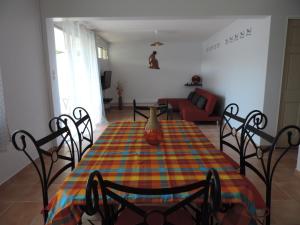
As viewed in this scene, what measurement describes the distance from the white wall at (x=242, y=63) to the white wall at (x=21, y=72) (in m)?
3.32

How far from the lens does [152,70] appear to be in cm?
770

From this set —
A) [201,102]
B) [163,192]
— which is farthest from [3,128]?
[201,102]

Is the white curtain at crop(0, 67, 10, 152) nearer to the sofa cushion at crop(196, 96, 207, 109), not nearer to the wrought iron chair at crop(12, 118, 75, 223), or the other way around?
the wrought iron chair at crop(12, 118, 75, 223)

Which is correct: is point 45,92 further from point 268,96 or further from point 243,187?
point 268,96

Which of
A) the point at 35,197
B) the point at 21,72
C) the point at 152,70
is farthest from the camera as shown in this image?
the point at 152,70

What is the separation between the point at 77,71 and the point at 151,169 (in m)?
3.34

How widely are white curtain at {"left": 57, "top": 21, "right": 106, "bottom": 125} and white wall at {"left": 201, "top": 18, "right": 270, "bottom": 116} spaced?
3.10 m

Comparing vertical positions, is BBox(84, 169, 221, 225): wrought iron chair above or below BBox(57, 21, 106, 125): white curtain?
below

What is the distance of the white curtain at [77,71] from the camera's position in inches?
147

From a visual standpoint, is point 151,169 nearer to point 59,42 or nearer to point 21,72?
point 21,72

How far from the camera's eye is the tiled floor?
1806mm

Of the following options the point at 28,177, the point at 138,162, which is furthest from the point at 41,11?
the point at 138,162

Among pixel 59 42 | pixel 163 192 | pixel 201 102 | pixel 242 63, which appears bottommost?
pixel 201 102

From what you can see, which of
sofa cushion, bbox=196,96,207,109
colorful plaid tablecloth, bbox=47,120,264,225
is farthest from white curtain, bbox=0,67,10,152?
sofa cushion, bbox=196,96,207,109
